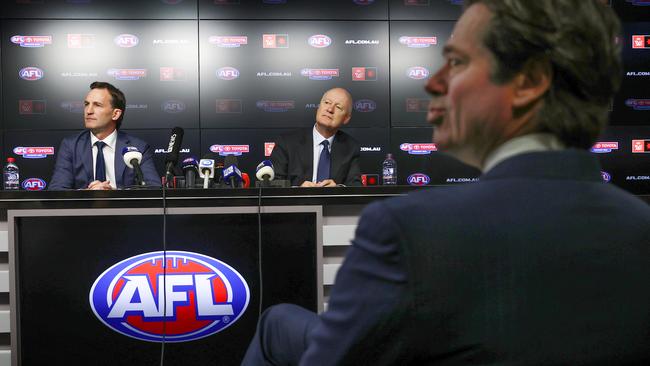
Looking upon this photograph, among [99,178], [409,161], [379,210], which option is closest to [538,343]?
[379,210]

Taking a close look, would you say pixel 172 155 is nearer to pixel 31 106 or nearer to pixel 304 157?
pixel 304 157

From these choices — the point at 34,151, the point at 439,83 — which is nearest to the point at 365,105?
the point at 34,151

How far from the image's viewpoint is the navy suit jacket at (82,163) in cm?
403

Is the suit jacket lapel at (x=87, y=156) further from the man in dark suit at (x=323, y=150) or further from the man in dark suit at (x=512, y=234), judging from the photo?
the man in dark suit at (x=512, y=234)

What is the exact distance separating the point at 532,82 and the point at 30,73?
220 inches

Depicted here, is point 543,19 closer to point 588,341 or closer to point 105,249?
point 588,341

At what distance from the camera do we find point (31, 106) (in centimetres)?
543

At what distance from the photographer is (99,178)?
4.19 meters

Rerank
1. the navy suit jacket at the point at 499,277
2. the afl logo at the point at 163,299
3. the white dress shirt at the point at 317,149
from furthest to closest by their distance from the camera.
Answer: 1. the white dress shirt at the point at 317,149
2. the afl logo at the point at 163,299
3. the navy suit jacket at the point at 499,277

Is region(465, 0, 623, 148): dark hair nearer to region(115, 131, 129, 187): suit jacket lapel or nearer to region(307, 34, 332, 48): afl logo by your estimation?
region(115, 131, 129, 187): suit jacket lapel

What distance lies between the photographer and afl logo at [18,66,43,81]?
546cm

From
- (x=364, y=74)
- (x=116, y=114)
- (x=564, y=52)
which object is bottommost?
(x=564, y=52)

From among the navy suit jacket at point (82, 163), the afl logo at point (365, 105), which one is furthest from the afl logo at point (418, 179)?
the navy suit jacket at point (82, 163)

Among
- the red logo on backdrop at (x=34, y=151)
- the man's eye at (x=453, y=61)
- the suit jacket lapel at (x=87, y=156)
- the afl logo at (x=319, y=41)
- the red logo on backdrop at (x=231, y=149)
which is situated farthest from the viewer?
the afl logo at (x=319, y=41)
